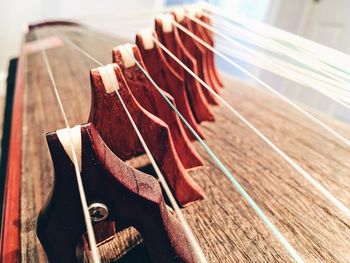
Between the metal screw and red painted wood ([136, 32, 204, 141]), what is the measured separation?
0.40m

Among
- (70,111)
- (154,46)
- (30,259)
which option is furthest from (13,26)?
(30,259)

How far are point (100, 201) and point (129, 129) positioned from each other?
0.53 ft

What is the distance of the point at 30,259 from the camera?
50 centimetres

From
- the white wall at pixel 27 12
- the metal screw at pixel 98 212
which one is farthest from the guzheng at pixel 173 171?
the white wall at pixel 27 12

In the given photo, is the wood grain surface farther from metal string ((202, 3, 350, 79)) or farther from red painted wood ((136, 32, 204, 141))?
metal string ((202, 3, 350, 79))

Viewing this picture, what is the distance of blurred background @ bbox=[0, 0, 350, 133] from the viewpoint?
339 cm

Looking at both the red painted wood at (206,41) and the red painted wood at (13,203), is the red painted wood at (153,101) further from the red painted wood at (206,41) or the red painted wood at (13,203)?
the red painted wood at (206,41)

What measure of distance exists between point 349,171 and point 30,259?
73 centimetres

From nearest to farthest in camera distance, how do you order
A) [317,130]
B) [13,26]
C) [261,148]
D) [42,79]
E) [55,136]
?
[55,136], [261,148], [317,130], [42,79], [13,26]

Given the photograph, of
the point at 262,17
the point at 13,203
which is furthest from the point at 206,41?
the point at 262,17

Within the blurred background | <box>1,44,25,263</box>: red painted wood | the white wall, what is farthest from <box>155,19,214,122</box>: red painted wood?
the white wall

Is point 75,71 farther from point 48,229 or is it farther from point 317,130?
point 48,229

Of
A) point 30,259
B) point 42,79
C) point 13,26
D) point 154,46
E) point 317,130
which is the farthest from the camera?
point 13,26

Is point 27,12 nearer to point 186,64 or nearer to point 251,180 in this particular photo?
point 186,64
